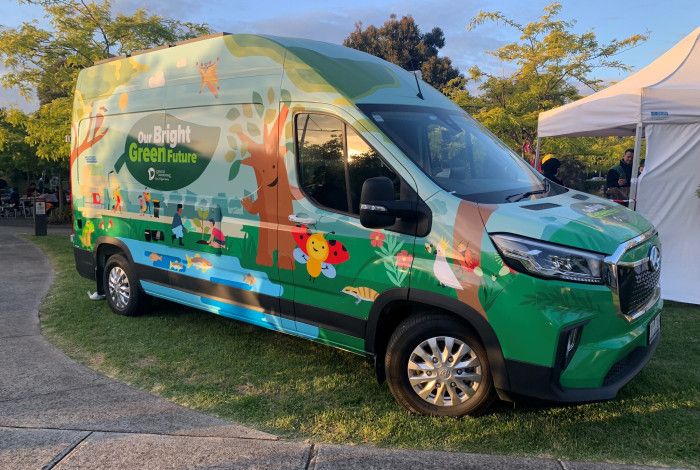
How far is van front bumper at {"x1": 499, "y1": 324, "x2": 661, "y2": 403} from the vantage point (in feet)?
10.8

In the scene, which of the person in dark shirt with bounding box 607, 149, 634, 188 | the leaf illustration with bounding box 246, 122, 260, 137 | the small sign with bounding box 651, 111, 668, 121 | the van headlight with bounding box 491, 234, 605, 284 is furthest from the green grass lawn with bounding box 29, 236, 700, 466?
the person in dark shirt with bounding box 607, 149, 634, 188

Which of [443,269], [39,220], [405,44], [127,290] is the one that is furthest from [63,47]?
[405,44]

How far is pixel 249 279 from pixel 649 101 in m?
5.36

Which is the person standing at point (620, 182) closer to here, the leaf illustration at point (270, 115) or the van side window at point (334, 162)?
the van side window at point (334, 162)

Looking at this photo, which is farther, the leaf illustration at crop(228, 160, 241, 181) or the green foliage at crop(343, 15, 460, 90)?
the green foliage at crop(343, 15, 460, 90)

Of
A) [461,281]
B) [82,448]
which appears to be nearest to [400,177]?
[461,281]

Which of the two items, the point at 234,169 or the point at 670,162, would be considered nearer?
the point at 234,169

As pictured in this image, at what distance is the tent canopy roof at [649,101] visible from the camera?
6.74 metres

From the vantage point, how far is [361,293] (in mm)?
3967

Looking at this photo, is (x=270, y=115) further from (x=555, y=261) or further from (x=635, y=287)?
(x=635, y=287)

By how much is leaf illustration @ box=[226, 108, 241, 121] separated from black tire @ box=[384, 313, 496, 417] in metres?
2.34

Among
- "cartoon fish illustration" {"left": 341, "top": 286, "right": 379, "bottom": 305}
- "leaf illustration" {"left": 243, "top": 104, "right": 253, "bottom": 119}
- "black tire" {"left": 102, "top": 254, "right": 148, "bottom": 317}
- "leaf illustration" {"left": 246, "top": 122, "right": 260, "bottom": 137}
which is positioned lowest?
"black tire" {"left": 102, "top": 254, "right": 148, "bottom": 317}

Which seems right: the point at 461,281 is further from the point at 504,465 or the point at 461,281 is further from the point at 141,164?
the point at 141,164

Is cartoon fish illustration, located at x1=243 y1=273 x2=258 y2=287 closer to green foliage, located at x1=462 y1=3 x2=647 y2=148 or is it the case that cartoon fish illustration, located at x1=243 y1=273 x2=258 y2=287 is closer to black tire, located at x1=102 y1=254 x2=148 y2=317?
black tire, located at x1=102 y1=254 x2=148 y2=317
